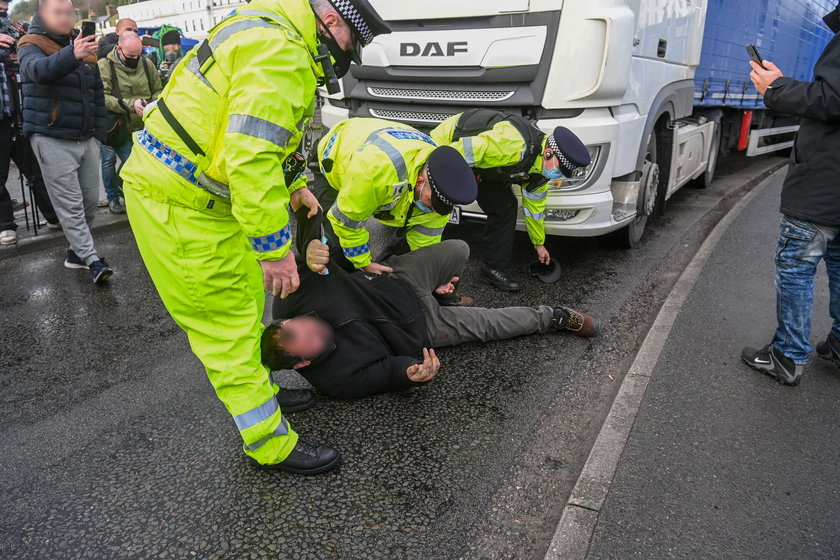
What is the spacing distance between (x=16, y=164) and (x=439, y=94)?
3.75 m

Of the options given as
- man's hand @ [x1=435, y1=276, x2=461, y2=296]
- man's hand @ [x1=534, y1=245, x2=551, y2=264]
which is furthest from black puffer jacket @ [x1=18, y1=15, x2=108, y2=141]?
man's hand @ [x1=534, y1=245, x2=551, y2=264]

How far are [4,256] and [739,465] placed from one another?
5.55m

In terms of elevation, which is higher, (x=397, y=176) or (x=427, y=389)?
(x=397, y=176)

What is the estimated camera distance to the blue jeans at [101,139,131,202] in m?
5.87

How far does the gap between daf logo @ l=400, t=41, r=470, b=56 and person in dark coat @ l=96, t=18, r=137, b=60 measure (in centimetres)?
344

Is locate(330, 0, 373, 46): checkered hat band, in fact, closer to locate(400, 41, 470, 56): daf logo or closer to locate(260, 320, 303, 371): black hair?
locate(260, 320, 303, 371): black hair

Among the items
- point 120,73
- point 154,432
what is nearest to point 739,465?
point 154,432

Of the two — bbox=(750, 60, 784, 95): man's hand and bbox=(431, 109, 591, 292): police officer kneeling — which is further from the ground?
bbox=(750, 60, 784, 95): man's hand

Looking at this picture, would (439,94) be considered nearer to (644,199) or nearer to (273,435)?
(644,199)

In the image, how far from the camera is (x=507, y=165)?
3613mm

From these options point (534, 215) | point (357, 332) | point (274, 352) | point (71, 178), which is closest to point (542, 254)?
point (534, 215)

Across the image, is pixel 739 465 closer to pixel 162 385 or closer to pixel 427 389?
pixel 427 389

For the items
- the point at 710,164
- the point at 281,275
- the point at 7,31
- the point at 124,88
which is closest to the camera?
the point at 281,275

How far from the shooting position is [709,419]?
263 centimetres
